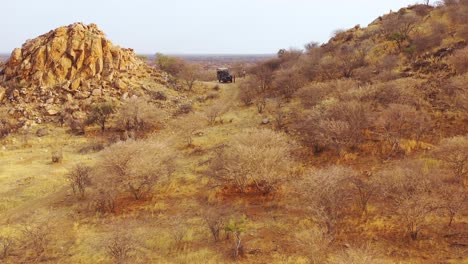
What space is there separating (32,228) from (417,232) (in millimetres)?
14445

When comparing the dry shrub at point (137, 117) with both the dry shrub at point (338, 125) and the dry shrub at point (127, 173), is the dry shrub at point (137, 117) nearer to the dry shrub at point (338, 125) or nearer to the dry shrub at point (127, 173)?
the dry shrub at point (127, 173)

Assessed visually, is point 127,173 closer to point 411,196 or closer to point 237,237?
point 237,237

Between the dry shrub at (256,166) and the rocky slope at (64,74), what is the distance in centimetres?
2201

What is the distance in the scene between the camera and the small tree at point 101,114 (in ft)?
101

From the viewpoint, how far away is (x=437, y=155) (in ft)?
53.6

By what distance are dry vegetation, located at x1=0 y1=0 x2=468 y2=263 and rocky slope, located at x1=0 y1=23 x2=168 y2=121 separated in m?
4.45

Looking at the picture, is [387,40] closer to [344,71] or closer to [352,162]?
[344,71]

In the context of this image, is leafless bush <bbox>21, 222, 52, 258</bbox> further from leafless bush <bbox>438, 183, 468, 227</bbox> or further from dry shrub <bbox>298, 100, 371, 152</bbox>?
leafless bush <bbox>438, 183, 468, 227</bbox>

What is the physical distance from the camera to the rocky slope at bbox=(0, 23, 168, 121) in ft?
113

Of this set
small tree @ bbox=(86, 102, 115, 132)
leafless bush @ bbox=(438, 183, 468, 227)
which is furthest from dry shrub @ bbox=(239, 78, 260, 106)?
leafless bush @ bbox=(438, 183, 468, 227)

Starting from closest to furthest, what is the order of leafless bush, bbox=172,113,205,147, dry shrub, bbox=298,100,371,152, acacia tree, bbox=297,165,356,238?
1. acacia tree, bbox=297,165,356,238
2. dry shrub, bbox=298,100,371,152
3. leafless bush, bbox=172,113,205,147

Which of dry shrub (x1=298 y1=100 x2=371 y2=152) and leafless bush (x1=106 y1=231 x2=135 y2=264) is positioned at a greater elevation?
dry shrub (x1=298 y1=100 x2=371 y2=152)

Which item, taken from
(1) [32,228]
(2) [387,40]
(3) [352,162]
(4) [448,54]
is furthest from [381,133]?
(2) [387,40]

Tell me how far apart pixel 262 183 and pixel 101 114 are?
19.4 meters
